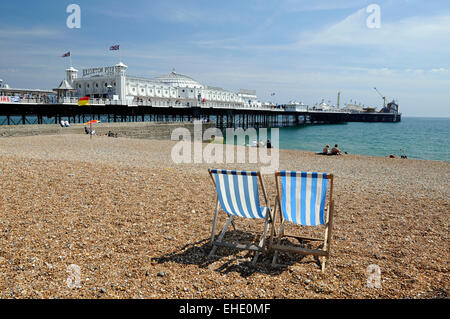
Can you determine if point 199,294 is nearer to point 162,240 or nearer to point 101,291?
point 101,291

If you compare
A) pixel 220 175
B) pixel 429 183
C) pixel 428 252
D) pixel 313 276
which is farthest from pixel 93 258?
pixel 429 183

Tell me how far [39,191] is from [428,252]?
5.70m

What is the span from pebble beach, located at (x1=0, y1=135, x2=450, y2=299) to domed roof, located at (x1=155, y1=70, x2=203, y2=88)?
61411 millimetres

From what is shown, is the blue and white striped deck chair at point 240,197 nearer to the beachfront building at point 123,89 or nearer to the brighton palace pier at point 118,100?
the brighton palace pier at point 118,100

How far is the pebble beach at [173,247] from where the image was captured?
9.57 ft

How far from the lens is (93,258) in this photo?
11.1 feet

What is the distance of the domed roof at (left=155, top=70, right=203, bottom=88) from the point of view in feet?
217

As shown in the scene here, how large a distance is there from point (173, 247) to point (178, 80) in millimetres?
67218

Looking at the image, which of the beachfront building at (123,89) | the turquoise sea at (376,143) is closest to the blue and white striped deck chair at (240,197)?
the turquoise sea at (376,143)

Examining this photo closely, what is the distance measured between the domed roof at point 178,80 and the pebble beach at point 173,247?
6141 cm

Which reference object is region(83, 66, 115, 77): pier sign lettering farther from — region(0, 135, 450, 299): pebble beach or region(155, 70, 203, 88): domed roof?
region(0, 135, 450, 299): pebble beach

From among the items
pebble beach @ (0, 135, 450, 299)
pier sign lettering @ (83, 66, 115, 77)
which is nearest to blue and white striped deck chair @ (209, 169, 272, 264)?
pebble beach @ (0, 135, 450, 299)

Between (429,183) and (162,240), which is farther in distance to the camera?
(429,183)
